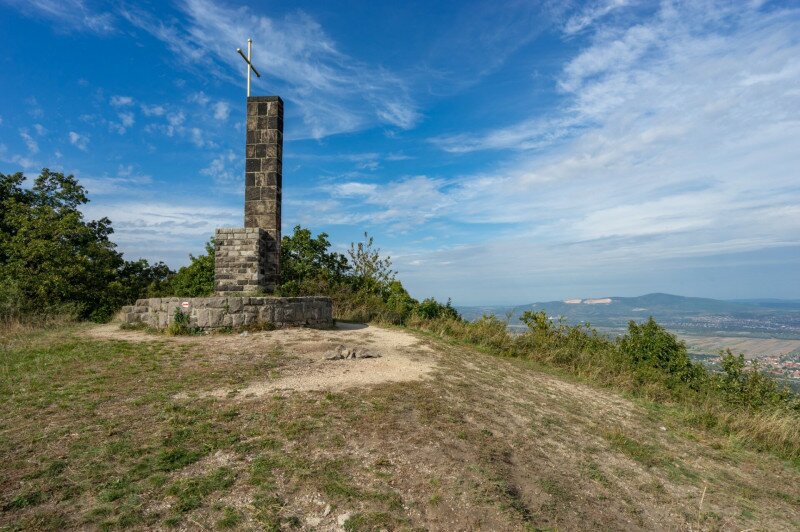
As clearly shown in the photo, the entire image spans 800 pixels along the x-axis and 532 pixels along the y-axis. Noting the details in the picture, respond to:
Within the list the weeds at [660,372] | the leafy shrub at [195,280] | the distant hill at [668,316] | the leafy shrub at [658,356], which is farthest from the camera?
the distant hill at [668,316]

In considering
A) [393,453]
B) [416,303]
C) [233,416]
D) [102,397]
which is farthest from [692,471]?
[416,303]

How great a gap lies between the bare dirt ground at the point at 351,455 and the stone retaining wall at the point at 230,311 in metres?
2.44

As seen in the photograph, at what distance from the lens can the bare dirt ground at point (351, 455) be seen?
3.38 m

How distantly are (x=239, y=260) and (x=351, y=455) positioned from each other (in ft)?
29.0

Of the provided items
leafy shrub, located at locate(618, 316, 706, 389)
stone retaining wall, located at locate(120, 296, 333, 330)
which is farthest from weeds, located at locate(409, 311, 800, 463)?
stone retaining wall, located at locate(120, 296, 333, 330)

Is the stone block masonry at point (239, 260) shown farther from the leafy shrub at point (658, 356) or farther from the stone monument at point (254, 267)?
the leafy shrub at point (658, 356)

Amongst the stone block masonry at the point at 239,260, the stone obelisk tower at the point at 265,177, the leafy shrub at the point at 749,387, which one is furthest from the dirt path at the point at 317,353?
the leafy shrub at the point at 749,387

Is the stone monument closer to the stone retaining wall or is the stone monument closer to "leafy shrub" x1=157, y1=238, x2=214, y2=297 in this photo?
the stone retaining wall

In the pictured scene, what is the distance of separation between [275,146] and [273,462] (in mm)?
10222

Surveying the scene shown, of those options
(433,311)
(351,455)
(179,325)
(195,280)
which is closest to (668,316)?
(433,311)

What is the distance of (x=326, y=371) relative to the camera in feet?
22.9

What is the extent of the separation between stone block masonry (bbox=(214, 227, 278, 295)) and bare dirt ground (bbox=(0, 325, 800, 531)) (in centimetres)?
438

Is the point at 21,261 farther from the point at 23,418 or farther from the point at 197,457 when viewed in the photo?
Result: the point at 197,457

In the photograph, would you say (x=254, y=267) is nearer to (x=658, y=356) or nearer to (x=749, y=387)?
(x=658, y=356)
